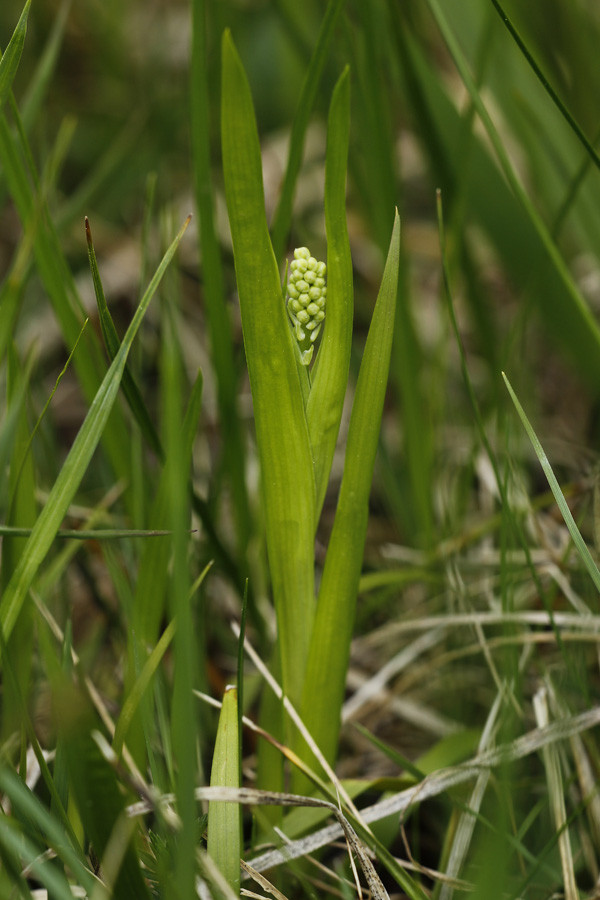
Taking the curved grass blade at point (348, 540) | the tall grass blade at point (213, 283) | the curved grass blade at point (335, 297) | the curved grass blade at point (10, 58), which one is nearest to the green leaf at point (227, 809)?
the curved grass blade at point (348, 540)

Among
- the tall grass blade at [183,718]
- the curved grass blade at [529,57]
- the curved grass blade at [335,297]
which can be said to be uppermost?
the curved grass blade at [529,57]

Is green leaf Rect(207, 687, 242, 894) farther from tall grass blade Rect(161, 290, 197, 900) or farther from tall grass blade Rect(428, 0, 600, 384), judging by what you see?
tall grass blade Rect(428, 0, 600, 384)

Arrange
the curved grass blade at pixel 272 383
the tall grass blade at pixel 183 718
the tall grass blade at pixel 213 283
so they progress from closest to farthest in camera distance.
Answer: the tall grass blade at pixel 183 718, the curved grass blade at pixel 272 383, the tall grass blade at pixel 213 283

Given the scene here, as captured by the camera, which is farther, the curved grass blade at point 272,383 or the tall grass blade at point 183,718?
the curved grass blade at point 272,383

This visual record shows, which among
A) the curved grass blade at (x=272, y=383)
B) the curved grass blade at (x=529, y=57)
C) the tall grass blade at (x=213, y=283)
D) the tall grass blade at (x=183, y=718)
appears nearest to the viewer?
the tall grass blade at (x=183, y=718)

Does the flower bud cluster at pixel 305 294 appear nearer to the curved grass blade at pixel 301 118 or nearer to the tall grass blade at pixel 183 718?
the curved grass blade at pixel 301 118

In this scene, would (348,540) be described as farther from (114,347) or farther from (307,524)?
(114,347)

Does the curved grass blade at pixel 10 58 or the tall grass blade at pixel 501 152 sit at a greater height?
the curved grass blade at pixel 10 58
